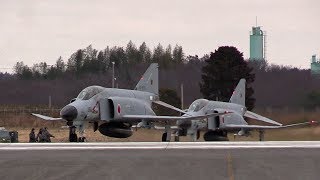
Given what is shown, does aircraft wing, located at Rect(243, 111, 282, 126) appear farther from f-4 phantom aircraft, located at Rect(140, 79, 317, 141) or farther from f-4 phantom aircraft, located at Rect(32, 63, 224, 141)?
f-4 phantom aircraft, located at Rect(32, 63, 224, 141)

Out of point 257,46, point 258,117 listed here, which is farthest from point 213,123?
point 257,46

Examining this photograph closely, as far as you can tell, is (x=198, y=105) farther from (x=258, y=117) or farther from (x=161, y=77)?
(x=161, y=77)

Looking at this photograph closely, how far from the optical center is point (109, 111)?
1257 inches

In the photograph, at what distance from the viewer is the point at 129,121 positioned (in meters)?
33.2

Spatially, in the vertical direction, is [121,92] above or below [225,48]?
below

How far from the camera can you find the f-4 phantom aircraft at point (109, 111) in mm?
30891

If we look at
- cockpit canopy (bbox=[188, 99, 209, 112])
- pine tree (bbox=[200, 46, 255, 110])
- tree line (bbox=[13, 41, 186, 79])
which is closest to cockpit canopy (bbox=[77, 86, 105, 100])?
cockpit canopy (bbox=[188, 99, 209, 112])

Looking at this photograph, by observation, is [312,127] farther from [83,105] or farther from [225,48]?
[225,48]

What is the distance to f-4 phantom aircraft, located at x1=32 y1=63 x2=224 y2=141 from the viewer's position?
101 feet
